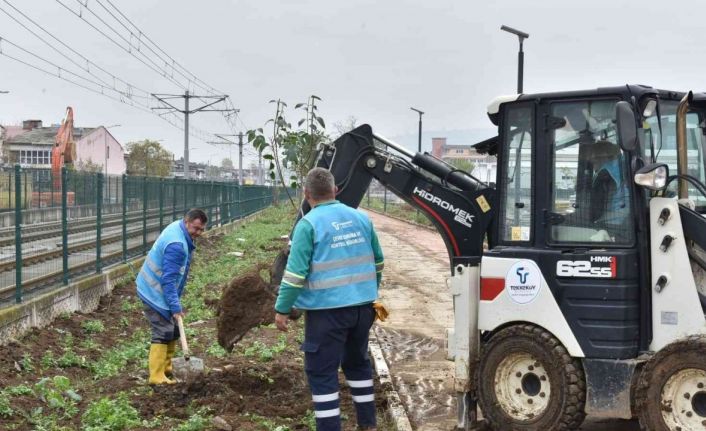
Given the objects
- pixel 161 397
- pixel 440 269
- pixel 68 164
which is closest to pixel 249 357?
pixel 161 397

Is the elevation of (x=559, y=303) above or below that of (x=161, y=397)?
above

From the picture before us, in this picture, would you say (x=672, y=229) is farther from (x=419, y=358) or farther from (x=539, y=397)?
(x=419, y=358)

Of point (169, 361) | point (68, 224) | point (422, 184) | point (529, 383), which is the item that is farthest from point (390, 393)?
point (68, 224)

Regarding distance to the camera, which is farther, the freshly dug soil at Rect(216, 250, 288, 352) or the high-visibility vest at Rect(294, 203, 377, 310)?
the freshly dug soil at Rect(216, 250, 288, 352)

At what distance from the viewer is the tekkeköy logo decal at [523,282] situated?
5.75 metres

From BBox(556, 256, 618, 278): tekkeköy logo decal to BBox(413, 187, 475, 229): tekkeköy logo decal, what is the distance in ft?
3.32

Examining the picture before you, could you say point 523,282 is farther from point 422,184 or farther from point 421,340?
point 421,340

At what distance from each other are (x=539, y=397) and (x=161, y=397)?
3.09 metres

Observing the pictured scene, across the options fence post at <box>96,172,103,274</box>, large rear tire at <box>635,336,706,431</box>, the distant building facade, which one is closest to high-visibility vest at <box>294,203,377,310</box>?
large rear tire at <box>635,336,706,431</box>

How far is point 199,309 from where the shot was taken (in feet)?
36.3

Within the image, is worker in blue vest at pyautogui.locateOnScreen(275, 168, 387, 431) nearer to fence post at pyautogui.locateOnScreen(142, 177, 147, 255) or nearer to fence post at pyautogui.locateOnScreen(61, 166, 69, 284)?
fence post at pyautogui.locateOnScreen(61, 166, 69, 284)

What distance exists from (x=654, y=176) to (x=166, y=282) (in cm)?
412

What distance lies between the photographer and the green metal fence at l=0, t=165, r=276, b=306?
9.02 meters

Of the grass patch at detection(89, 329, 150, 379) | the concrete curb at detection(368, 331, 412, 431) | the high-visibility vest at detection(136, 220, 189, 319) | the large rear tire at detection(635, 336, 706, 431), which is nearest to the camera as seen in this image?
the large rear tire at detection(635, 336, 706, 431)
